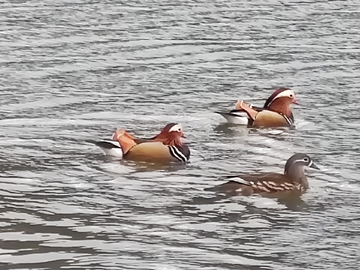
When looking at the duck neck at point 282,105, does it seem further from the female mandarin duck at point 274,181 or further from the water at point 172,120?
the female mandarin duck at point 274,181

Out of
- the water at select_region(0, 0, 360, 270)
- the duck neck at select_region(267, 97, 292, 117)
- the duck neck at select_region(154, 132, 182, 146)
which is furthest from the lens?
the duck neck at select_region(267, 97, 292, 117)

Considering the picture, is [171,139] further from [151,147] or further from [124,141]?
[124,141]

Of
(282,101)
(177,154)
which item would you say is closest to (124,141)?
(177,154)

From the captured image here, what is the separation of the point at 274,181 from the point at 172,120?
11.3 ft

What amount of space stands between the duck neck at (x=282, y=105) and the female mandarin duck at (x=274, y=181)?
2737mm

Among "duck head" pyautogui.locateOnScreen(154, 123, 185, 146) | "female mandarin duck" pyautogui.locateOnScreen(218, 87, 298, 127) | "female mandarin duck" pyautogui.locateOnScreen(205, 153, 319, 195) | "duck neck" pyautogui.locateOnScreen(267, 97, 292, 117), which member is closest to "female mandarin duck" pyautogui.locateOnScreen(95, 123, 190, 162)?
"duck head" pyautogui.locateOnScreen(154, 123, 185, 146)

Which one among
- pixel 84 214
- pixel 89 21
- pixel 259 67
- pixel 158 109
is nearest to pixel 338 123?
pixel 158 109

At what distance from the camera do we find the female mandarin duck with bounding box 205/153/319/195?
1165cm

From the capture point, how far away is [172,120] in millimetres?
15047

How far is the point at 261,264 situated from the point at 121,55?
10.1 metres

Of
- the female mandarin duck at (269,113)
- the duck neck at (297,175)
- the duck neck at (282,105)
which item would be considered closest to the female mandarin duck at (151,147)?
the duck neck at (297,175)

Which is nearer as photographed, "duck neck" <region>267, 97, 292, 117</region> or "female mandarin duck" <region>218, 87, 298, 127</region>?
"female mandarin duck" <region>218, 87, 298, 127</region>

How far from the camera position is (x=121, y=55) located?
19203 mm

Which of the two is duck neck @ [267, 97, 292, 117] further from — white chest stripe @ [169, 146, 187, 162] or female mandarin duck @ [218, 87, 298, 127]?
white chest stripe @ [169, 146, 187, 162]
